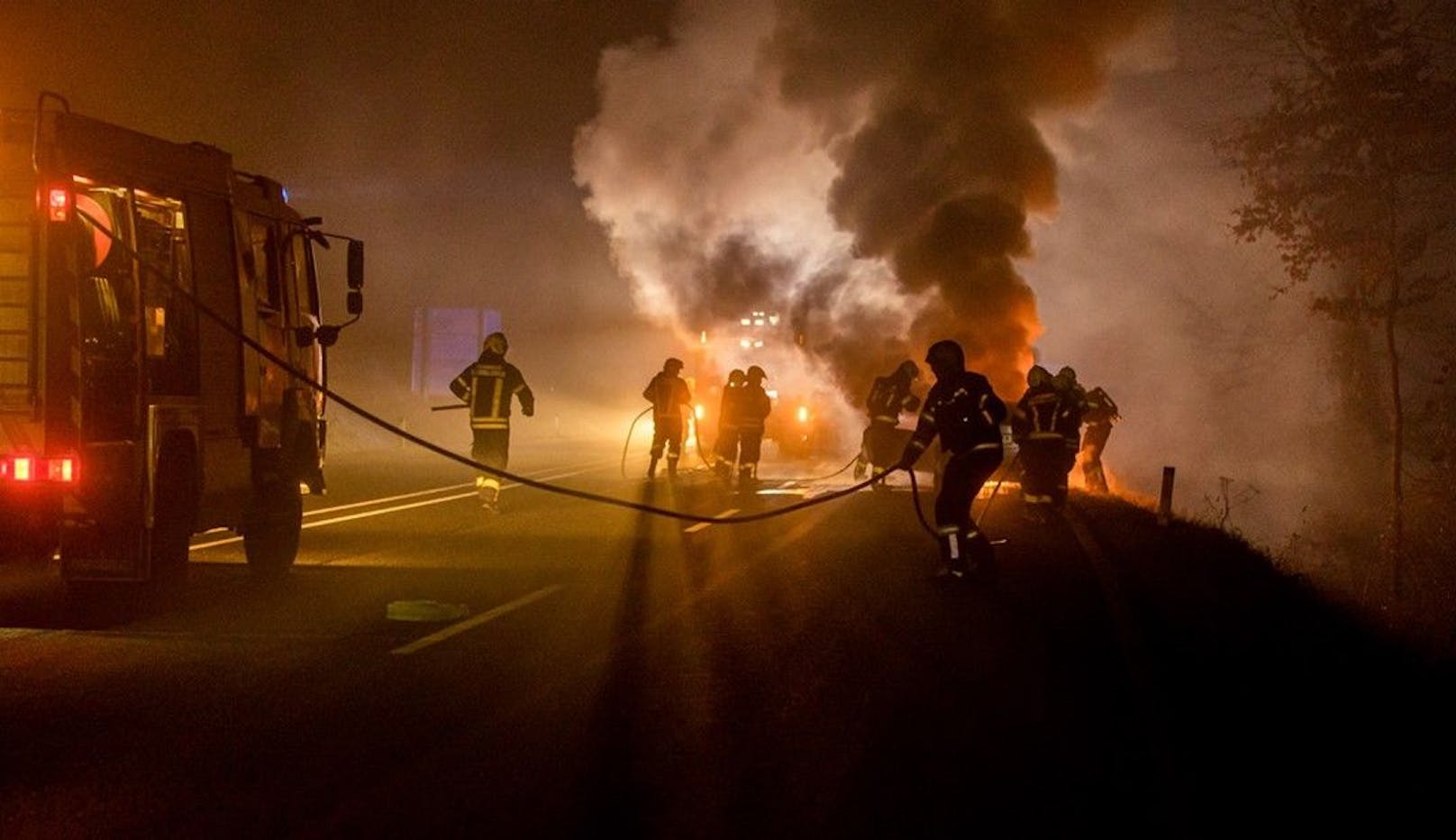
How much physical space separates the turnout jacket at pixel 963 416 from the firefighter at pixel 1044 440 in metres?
3.73

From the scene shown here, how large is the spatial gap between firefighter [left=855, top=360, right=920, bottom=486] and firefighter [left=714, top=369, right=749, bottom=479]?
1.97 m

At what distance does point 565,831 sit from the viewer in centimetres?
387

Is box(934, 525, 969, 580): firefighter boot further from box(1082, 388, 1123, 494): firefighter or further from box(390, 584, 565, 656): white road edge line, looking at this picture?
box(1082, 388, 1123, 494): firefighter

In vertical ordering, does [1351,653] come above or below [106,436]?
below

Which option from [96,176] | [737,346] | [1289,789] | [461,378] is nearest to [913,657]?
[1289,789]

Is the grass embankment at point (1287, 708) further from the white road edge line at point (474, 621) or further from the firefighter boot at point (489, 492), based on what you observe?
the firefighter boot at point (489, 492)

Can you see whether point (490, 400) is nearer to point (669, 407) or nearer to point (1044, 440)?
point (669, 407)

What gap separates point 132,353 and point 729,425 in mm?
11550

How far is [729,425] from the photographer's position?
1828 centimetres

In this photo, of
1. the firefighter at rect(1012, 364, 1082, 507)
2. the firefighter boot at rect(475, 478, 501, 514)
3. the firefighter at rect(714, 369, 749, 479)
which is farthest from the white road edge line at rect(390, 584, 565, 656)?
the firefighter at rect(714, 369, 749, 479)

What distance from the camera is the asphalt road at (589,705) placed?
161 inches

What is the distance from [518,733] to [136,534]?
3139 mm

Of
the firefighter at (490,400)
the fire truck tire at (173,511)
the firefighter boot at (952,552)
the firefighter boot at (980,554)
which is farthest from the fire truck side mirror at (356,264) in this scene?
the firefighter boot at (980,554)

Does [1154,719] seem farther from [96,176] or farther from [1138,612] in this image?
[96,176]
